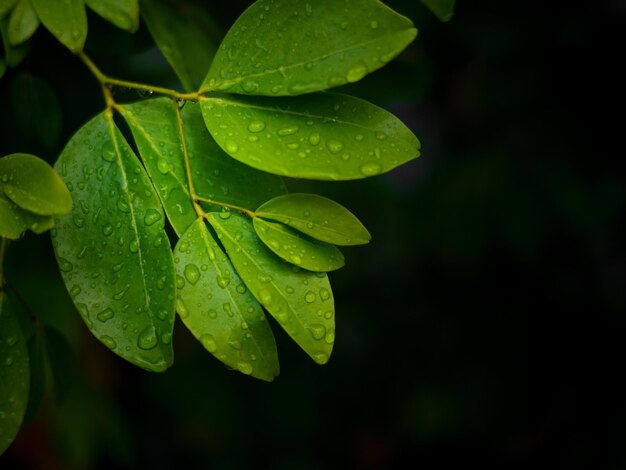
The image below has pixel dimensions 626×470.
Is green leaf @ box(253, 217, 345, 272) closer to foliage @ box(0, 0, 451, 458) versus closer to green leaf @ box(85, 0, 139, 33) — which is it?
foliage @ box(0, 0, 451, 458)

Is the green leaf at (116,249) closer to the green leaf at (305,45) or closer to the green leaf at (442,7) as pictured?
the green leaf at (305,45)

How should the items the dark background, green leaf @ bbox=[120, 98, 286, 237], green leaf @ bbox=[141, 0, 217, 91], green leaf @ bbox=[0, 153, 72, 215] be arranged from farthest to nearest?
the dark background
green leaf @ bbox=[141, 0, 217, 91]
green leaf @ bbox=[120, 98, 286, 237]
green leaf @ bbox=[0, 153, 72, 215]

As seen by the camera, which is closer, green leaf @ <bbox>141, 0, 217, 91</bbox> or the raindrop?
the raindrop

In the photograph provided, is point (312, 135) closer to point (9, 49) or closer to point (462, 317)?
point (9, 49)

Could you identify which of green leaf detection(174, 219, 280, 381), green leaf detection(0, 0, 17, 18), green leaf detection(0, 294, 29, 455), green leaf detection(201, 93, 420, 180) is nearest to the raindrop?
green leaf detection(174, 219, 280, 381)

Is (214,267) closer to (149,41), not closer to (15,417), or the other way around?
(15,417)

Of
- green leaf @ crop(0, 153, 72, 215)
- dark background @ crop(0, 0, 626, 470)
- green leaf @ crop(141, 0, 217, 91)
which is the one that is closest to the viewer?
green leaf @ crop(0, 153, 72, 215)

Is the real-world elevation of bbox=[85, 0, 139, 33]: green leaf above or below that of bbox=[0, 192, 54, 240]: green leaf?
above

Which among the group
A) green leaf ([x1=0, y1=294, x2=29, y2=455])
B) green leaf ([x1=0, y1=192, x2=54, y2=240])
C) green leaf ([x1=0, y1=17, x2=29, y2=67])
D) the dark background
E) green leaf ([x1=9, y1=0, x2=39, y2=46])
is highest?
green leaf ([x1=9, y1=0, x2=39, y2=46])
